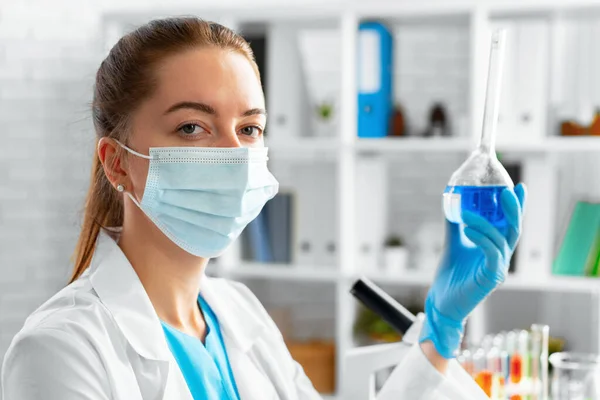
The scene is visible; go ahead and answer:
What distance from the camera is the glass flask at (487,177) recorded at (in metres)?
1.26

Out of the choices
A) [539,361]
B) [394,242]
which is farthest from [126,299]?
[394,242]

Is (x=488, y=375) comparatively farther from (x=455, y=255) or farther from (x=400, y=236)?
(x=400, y=236)

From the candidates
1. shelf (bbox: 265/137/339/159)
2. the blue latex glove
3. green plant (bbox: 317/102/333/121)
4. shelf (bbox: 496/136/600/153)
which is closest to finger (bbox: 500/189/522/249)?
the blue latex glove

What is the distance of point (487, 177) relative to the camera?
4.22 feet

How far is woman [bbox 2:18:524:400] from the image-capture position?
127 centimetres

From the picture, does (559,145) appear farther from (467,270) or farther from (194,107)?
(194,107)

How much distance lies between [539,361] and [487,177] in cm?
50

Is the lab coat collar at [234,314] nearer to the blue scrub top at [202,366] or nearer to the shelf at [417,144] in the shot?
the blue scrub top at [202,366]

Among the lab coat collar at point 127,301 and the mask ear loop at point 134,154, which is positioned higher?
the mask ear loop at point 134,154

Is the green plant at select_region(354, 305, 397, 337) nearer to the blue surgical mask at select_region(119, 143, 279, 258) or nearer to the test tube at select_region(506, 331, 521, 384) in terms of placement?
the test tube at select_region(506, 331, 521, 384)

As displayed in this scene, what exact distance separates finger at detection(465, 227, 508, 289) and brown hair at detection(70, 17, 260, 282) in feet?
1.70

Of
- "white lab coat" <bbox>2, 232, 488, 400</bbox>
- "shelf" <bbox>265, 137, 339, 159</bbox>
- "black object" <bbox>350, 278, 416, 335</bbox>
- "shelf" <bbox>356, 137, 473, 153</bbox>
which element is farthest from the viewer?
"shelf" <bbox>265, 137, 339, 159</bbox>

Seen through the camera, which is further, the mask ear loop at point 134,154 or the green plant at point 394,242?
the green plant at point 394,242

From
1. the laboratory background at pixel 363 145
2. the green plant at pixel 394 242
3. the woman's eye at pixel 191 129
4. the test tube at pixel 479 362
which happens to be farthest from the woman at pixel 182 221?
the green plant at pixel 394 242
